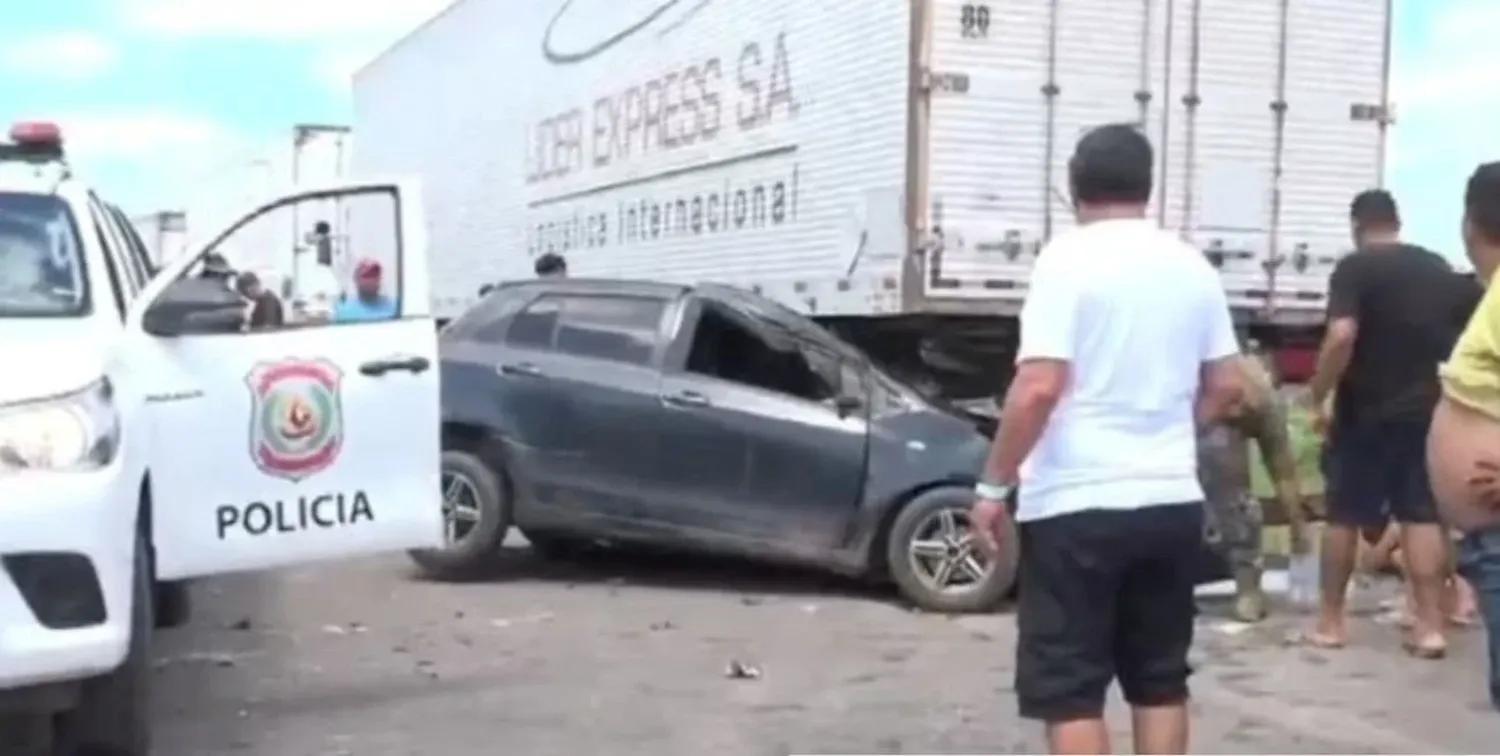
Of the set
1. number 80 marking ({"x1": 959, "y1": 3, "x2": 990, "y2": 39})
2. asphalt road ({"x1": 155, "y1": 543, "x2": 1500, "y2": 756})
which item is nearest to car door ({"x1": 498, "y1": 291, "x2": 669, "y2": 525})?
asphalt road ({"x1": 155, "y1": 543, "x2": 1500, "y2": 756})

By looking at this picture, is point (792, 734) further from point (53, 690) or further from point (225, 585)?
point (225, 585)

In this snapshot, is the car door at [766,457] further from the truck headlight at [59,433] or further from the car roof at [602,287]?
the truck headlight at [59,433]

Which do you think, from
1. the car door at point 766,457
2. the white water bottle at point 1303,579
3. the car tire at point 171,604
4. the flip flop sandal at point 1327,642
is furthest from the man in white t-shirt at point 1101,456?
the white water bottle at point 1303,579

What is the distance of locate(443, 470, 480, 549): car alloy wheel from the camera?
1087 centimetres

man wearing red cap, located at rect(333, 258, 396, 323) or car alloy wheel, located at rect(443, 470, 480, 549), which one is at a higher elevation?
man wearing red cap, located at rect(333, 258, 396, 323)

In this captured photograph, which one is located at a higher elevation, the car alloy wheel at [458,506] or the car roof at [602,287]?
the car roof at [602,287]

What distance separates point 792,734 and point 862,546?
10.2ft

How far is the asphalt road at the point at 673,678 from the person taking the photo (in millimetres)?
7137

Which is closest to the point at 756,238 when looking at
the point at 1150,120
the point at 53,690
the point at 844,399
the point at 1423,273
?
the point at 1150,120

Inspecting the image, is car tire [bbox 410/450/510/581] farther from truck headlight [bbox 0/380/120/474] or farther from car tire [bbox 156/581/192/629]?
truck headlight [bbox 0/380/120/474]

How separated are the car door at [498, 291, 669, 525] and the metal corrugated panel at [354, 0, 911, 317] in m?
1.85

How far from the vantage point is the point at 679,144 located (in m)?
15.3

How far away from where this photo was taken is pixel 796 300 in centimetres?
1352

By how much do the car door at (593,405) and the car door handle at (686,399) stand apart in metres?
0.08
